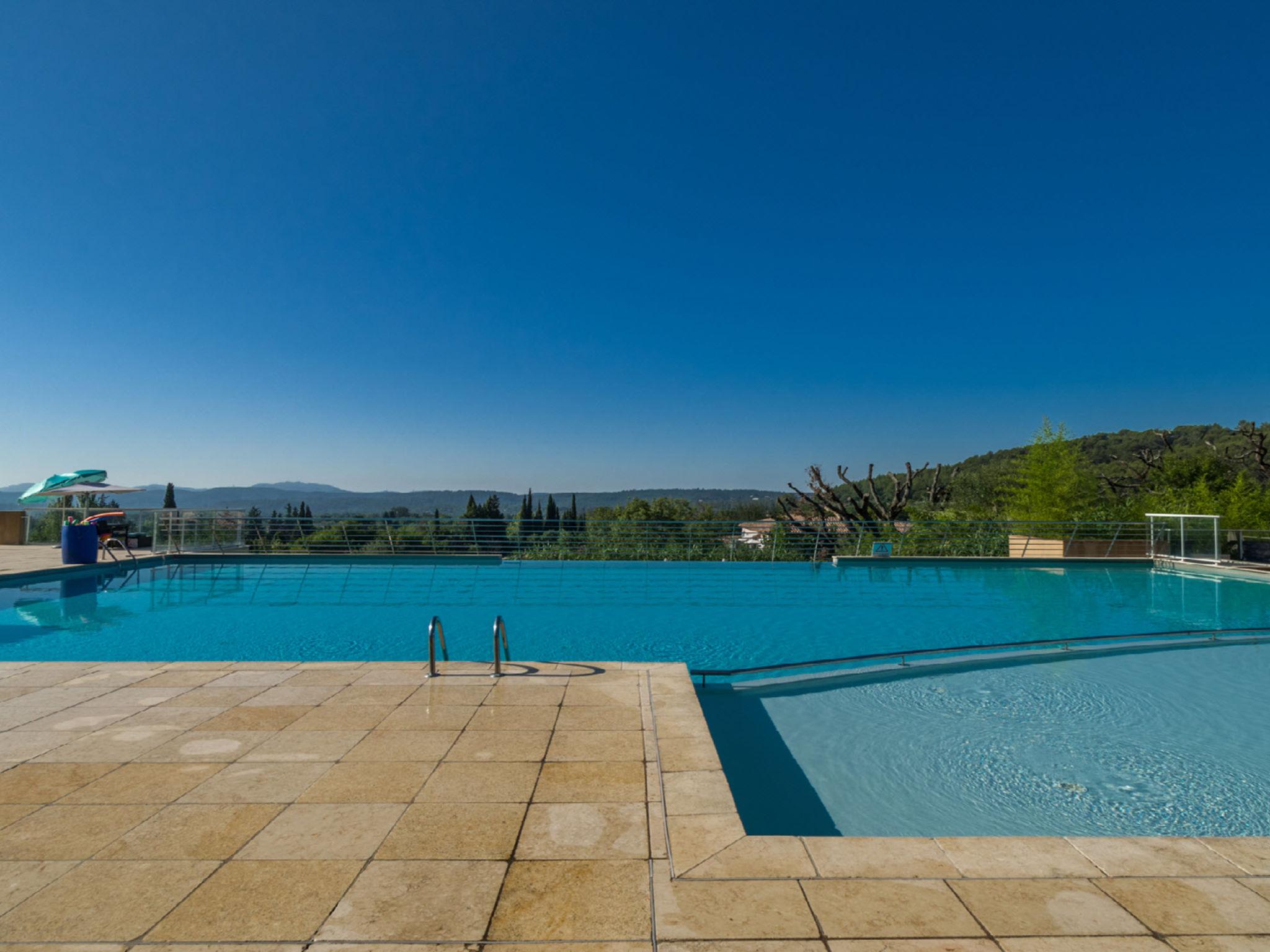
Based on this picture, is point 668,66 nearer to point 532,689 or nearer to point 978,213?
point 978,213

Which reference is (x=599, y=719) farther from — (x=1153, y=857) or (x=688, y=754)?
(x=1153, y=857)

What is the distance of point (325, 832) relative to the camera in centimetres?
218

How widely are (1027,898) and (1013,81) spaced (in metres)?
13.0

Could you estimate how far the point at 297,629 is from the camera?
7145 millimetres

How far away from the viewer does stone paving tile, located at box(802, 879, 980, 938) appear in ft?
5.42

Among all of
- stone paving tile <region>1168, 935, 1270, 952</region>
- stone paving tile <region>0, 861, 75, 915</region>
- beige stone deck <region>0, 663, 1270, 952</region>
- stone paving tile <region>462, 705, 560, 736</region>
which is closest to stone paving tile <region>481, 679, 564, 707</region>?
stone paving tile <region>462, 705, 560, 736</region>

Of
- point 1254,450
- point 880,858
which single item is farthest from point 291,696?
point 1254,450

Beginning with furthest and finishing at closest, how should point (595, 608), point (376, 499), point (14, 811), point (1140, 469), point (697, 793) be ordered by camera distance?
point (376, 499) → point (1140, 469) → point (595, 608) → point (697, 793) → point (14, 811)

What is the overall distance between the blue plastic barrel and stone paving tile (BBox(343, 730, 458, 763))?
10531 mm

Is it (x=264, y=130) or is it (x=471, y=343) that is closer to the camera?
(x=264, y=130)

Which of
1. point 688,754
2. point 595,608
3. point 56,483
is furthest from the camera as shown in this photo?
point 56,483

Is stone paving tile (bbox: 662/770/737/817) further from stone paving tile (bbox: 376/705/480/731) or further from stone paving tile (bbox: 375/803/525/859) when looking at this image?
stone paving tile (bbox: 376/705/480/731)

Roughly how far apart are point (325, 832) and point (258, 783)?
60cm

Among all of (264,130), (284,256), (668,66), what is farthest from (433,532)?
(668,66)
